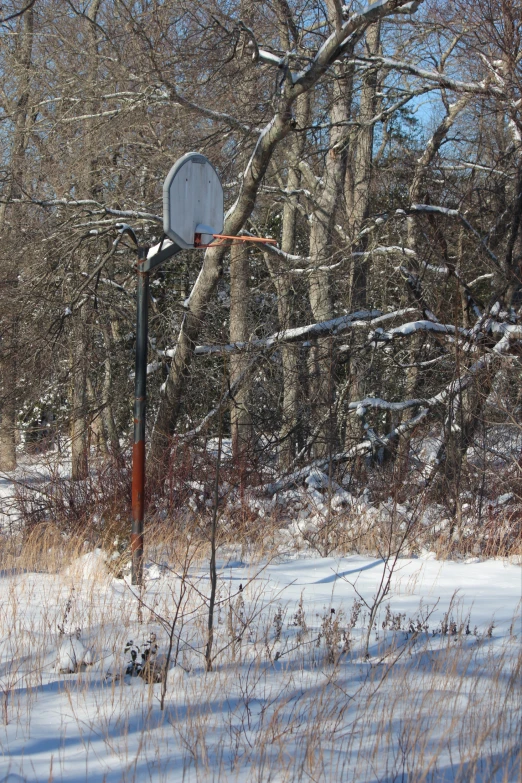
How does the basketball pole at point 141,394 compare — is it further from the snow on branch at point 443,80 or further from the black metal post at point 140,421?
the snow on branch at point 443,80

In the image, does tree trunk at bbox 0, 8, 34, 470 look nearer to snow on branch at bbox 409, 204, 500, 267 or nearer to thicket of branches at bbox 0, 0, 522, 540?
thicket of branches at bbox 0, 0, 522, 540

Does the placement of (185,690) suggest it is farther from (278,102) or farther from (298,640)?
(278,102)

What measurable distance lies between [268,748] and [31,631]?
6.19 ft

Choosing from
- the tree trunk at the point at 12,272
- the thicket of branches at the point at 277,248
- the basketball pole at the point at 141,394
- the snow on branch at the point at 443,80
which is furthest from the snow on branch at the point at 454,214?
the tree trunk at the point at 12,272

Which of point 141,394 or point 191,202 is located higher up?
point 191,202

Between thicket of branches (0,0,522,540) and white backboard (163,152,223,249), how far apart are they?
298cm

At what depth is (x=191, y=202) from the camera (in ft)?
19.1

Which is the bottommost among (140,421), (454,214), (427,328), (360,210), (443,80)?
(140,421)

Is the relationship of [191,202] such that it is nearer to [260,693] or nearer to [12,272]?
[260,693]

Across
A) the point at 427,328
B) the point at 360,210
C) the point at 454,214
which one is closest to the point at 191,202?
the point at 427,328

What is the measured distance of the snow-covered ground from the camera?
2889 millimetres

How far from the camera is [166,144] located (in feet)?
36.6

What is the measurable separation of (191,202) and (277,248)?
17.7 ft

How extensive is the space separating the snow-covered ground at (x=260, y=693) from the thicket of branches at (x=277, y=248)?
356cm
